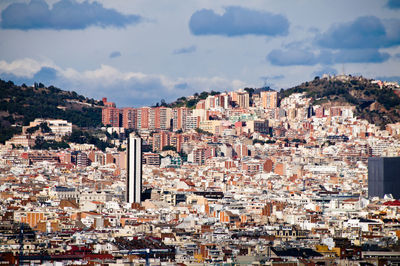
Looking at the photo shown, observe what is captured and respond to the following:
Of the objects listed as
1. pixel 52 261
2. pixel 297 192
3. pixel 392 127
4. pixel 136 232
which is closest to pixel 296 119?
pixel 392 127

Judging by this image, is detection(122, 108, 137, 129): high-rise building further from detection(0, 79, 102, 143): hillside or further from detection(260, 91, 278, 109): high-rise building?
detection(260, 91, 278, 109): high-rise building

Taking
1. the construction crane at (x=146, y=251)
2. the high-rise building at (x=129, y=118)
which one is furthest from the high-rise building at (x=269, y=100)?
the construction crane at (x=146, y=251)

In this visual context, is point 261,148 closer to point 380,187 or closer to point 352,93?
point 352,93

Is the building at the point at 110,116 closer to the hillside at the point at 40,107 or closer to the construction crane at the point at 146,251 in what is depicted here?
the hillside at the point at 40,107

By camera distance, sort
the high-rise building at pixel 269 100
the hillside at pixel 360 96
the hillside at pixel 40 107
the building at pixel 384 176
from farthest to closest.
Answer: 1. the high-rise building at pixel 269 100
2. the hillside at pixel 360 96
3. the hillside at pixel 40 107
4. the building at pixel 384 176

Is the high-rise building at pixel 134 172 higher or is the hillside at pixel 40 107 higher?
the hillside at pixel 40 107

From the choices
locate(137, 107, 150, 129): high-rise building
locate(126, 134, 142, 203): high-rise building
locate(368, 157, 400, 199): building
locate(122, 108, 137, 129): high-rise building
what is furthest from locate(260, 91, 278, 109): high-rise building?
locate(126, 134, 142, 203): high-rise building
